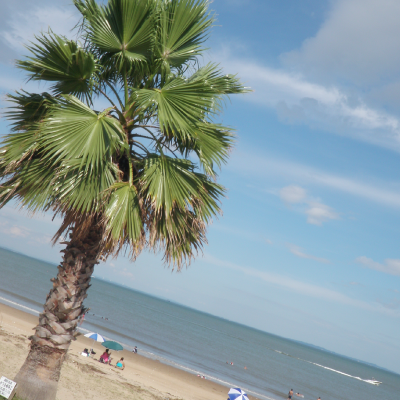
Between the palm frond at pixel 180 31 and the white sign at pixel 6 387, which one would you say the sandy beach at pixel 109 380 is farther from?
the palm frond at pixel 180 31

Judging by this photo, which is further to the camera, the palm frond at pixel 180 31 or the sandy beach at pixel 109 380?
the sandy beach at pixel 109 380

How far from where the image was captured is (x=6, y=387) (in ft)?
18.5

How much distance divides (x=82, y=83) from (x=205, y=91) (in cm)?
185

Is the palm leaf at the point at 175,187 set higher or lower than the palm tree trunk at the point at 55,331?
higher

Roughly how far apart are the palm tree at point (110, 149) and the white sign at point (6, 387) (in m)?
0.14

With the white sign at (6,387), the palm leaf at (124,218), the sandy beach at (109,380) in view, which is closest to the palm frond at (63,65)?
the palm leaf at (124,218)

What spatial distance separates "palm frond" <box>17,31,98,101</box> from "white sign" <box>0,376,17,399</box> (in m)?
4.28

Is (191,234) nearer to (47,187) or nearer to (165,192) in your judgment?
(165,192)

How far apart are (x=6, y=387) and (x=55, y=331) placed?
1.03 meters

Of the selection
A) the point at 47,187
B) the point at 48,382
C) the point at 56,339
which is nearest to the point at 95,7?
the point at 47,187

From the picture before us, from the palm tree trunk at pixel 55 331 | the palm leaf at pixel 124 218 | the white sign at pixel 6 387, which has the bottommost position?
the white sign at pixel 6 387

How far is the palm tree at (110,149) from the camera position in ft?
18.2

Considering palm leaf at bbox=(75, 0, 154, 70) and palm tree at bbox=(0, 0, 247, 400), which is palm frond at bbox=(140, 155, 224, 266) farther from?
palm leaf at bbox=(75, 0, 154, 70)

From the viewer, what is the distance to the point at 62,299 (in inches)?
223
